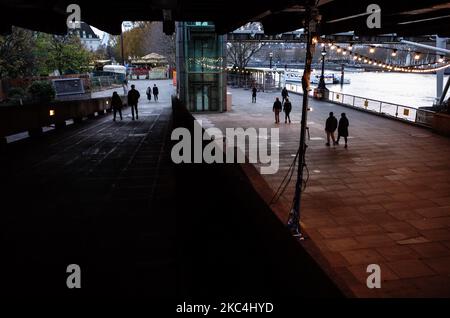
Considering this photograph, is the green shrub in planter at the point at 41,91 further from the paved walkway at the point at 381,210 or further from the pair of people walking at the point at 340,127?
the pair of people walking at the point at 340,127

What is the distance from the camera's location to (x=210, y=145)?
5.87m

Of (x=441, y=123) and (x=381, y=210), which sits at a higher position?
(x=441, y=123)

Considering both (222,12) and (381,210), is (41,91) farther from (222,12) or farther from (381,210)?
(381,210)

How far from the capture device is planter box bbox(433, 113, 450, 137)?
58.2 feet

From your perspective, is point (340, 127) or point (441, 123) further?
point (441, 123)

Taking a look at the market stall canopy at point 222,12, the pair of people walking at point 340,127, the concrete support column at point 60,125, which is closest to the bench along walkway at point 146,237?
the market stall canopy at point 222,12

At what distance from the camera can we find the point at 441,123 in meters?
18.2

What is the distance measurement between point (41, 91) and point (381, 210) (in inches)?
1125

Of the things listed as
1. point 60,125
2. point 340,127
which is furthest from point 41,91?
point 340,127

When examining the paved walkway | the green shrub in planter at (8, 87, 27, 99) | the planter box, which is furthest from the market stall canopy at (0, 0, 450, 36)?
the green shrub in planter at (8, 87, 27, 99)

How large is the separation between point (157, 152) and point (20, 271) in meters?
6.91

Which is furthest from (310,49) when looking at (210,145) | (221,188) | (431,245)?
(431,245)

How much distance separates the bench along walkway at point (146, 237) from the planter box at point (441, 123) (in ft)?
50.4

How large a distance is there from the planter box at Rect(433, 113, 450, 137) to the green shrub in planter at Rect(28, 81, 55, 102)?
27715 mm
